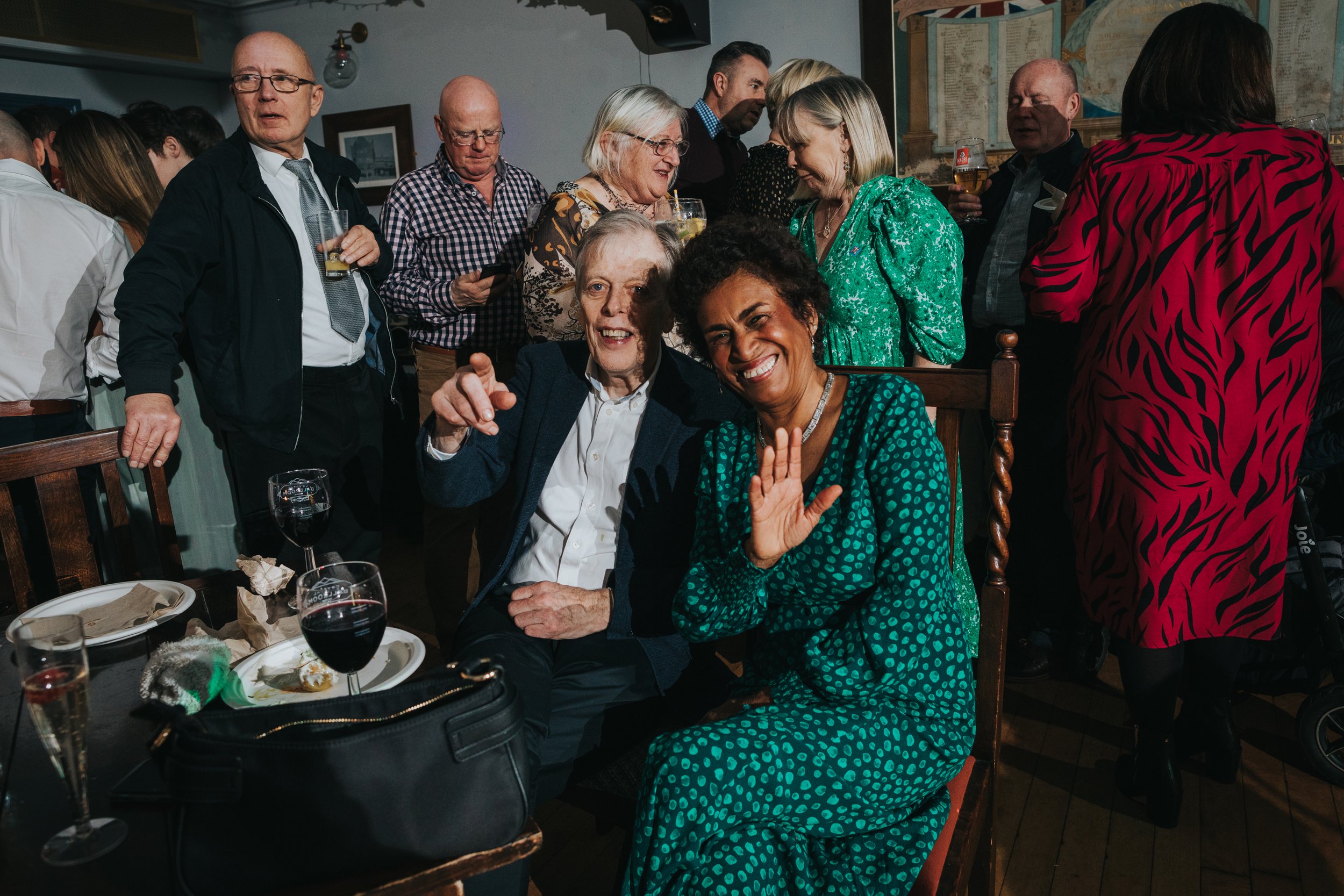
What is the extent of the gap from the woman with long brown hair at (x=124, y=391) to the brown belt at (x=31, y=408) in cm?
22

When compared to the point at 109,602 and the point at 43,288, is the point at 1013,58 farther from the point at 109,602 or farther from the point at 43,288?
the point at 109,602

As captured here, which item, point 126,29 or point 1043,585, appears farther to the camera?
point 126,29

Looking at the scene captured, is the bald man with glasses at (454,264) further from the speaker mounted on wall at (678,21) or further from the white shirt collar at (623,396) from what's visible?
the speaker mounted on wall at (678,21)

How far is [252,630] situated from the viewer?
1251mm

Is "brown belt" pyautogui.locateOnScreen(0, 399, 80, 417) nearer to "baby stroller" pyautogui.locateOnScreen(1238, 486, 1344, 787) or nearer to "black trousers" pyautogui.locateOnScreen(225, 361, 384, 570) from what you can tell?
"black trousers" pyautogui.locateOnScreen(225, 361, 384, 570)

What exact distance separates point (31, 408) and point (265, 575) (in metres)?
1.64

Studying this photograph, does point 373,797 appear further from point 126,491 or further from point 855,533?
point 126,491

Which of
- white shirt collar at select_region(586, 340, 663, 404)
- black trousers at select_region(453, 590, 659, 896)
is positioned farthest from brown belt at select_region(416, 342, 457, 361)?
black trousers at select_region(453, 590, 659, 896)

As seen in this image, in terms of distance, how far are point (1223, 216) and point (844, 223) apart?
2.51 feet

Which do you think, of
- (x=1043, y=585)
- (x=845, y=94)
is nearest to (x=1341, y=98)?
(x=1043, y=585)

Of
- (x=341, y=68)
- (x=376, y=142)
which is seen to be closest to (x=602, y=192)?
(x=376, y=142)

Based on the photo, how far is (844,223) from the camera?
207cm

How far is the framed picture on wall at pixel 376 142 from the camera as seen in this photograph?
5902 millimetres

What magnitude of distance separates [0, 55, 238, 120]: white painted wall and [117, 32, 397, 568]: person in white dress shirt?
4.28m
